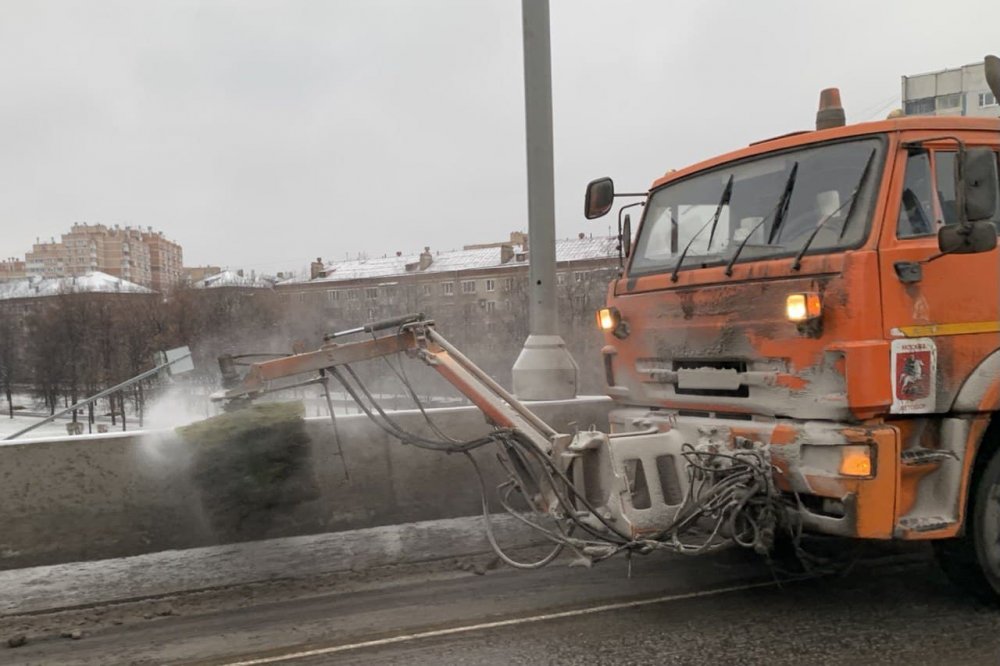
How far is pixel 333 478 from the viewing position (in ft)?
21.0

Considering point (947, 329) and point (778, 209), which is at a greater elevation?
point (778, 209)

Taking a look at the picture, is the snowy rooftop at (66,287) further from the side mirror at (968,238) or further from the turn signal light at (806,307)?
the side mirror at (968,238)

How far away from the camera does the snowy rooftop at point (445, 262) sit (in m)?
53.2

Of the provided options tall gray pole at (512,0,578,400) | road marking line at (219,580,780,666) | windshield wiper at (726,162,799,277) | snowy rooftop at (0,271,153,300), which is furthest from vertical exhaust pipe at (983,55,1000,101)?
snowy rooftop at (0,271,153,300)

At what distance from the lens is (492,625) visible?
4.43 m

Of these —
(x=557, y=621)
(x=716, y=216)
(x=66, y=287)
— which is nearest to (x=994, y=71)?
(x=716, y=216)

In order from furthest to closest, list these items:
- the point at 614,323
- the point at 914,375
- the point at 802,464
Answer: the point at 614,323 < the point at 802,464 < the point at 914,375

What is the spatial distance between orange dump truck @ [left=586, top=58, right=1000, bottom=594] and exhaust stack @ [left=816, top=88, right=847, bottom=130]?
0.40m

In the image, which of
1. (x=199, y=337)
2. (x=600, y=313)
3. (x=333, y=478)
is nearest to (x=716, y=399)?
(x=600, y=313)

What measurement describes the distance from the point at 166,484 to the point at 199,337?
44.8m

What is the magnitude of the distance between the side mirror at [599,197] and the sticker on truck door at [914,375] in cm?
275

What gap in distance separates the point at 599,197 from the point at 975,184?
111 inches

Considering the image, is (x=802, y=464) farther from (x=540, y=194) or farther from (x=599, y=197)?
(x=540, y=194)

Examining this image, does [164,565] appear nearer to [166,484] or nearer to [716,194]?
[166,484]
